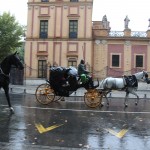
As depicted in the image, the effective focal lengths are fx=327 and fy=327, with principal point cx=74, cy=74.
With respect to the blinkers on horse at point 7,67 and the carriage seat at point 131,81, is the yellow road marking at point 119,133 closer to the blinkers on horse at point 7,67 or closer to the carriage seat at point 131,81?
the blinkers on horse at point 7,67

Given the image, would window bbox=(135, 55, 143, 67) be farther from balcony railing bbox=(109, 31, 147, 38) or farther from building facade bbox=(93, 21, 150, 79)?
balcony railing bbox=(109, 31, 147, 38)

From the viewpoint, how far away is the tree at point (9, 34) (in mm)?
43469

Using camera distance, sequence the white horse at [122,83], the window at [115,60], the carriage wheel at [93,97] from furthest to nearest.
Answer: the window at [115,60]
the white horse at [122,83]
the carriage wheel at [93,97]

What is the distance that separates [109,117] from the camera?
11914 mm

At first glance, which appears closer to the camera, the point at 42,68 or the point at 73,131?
the point at 73,131

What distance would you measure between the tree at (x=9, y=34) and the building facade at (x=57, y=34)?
4510mm

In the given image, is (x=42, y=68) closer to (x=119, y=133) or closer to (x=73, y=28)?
(x=73, y=28)

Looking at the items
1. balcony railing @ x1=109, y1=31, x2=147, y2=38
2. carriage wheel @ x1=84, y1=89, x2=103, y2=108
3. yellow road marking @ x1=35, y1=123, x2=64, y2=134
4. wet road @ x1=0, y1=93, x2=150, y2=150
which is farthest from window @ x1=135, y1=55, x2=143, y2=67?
yellow road marking @ x1=35, y1=123, x2=64, y2=134

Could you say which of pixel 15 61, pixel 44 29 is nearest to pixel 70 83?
pixel 15 61

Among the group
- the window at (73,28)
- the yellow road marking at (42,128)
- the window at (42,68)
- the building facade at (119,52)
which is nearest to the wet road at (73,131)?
the yellow road marking at (42,128)

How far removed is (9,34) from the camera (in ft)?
145

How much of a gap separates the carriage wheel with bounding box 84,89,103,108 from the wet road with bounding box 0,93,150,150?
2355 millimetres

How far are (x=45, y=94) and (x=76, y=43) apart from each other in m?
24.3

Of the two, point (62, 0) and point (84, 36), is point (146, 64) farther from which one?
point (62, 0)
